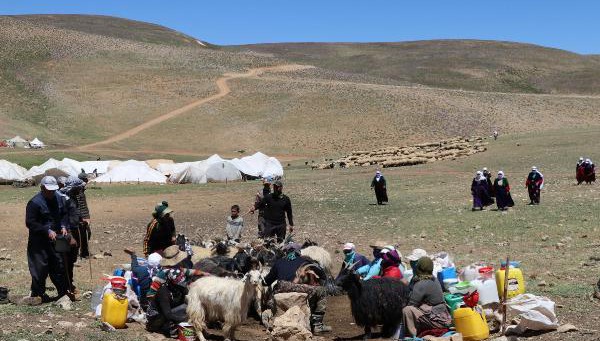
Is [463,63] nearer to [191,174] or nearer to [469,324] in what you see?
[191,174]

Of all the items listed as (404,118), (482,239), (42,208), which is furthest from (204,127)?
(42,208)

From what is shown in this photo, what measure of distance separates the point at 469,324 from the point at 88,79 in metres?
86.5

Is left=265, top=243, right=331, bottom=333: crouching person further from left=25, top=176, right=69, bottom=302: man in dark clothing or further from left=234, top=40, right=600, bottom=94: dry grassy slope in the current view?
left=234, top=40, right=600, bottom=94: dry grassy slope

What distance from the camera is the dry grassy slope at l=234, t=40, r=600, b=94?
135250 millimetres

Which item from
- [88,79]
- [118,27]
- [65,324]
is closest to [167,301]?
[65,324]

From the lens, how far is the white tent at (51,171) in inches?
1519

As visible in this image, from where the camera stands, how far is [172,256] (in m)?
12.1

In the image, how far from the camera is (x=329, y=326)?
431 inches

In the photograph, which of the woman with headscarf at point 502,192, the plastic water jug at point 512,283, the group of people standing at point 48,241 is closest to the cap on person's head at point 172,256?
the group of people standing at point 48,241

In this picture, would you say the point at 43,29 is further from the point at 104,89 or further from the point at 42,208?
the point at 42,208

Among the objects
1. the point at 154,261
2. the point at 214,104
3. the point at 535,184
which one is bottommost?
the point at 154,261

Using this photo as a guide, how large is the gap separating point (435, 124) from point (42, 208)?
215 ft

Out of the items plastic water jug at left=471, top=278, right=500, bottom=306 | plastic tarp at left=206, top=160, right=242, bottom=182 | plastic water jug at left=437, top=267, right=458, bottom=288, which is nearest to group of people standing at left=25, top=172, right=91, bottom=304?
plastic water jug at left=437, top=267, right=458, bottom=288

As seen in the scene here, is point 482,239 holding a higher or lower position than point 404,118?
lower
